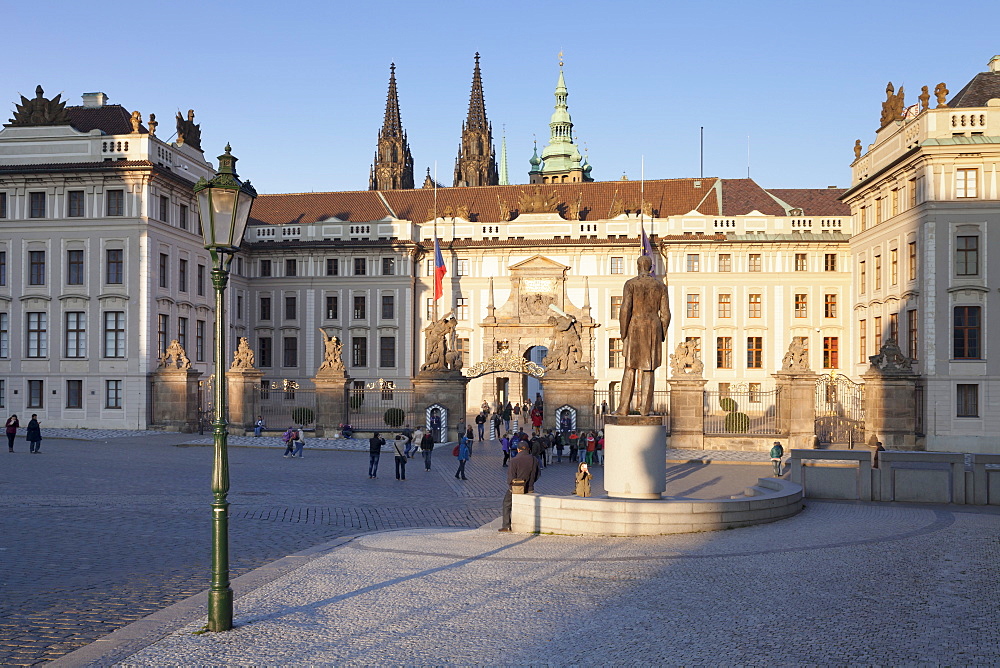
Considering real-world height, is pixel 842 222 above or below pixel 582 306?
above

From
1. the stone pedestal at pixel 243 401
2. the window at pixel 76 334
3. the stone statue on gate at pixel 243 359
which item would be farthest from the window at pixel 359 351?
the stone statue on gate at pixel 243 359

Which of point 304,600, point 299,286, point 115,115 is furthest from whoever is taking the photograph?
Answer: point 299,286

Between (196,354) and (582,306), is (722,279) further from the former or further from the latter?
(196,354)

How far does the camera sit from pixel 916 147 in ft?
123

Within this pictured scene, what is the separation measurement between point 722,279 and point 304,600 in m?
47.9

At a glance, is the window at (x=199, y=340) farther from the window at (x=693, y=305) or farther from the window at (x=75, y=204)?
the window at (x=693, y=305)

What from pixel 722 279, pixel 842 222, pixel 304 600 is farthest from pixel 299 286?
pixel 304 600

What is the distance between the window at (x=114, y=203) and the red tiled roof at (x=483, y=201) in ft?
68.0

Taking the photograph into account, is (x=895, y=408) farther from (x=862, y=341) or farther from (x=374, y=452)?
(x=374, y=452)

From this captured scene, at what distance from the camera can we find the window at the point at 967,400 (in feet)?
118

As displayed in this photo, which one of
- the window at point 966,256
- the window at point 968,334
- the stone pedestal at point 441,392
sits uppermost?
the window at point 966,256

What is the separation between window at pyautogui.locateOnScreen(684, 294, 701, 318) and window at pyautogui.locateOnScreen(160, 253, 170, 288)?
97.4ft

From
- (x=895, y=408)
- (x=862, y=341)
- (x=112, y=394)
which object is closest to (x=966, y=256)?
(x=895, y=408)

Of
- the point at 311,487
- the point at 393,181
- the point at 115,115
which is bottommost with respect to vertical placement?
the point at 311,487
